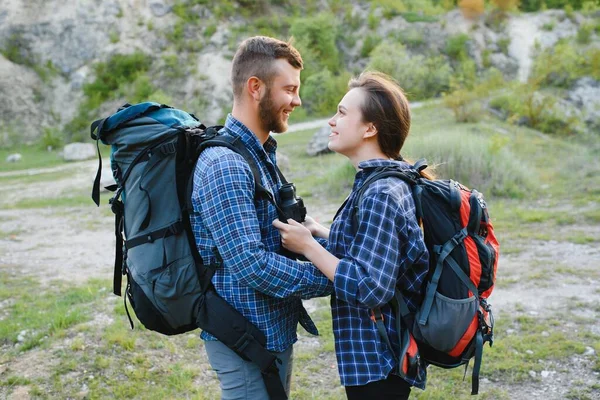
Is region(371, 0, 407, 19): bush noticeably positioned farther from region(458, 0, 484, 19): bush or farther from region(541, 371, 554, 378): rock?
region(541, 371, 554, 378): rock

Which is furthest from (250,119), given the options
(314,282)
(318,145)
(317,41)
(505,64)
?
(505,64)

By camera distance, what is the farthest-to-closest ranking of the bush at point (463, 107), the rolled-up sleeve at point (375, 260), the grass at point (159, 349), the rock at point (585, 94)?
the rock at point (585, 94), the bush at point (463, 107), the grass at point (159, 349), the rolled-up sleeve at point (375, 260)

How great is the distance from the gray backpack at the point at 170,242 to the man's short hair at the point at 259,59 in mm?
245

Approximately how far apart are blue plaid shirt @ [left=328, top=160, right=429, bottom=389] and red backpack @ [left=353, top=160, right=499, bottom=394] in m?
0.04

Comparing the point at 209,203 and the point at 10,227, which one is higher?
the point at 209,203

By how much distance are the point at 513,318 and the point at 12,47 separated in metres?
25.5

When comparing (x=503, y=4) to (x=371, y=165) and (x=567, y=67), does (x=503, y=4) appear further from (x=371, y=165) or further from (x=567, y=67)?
(x=371, y=165)

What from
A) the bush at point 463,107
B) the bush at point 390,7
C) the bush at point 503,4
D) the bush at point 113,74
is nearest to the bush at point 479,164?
the bush at point 463,107

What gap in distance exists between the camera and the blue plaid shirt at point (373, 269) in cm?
189

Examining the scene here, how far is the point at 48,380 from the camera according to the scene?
13.8ft

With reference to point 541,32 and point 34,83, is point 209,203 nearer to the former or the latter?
point 34,83

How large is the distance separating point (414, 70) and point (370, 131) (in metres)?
22.9

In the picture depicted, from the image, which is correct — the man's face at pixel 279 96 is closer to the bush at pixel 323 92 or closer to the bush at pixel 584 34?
the bush at pixel 323 92

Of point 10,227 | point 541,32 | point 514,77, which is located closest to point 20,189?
point 10,227
